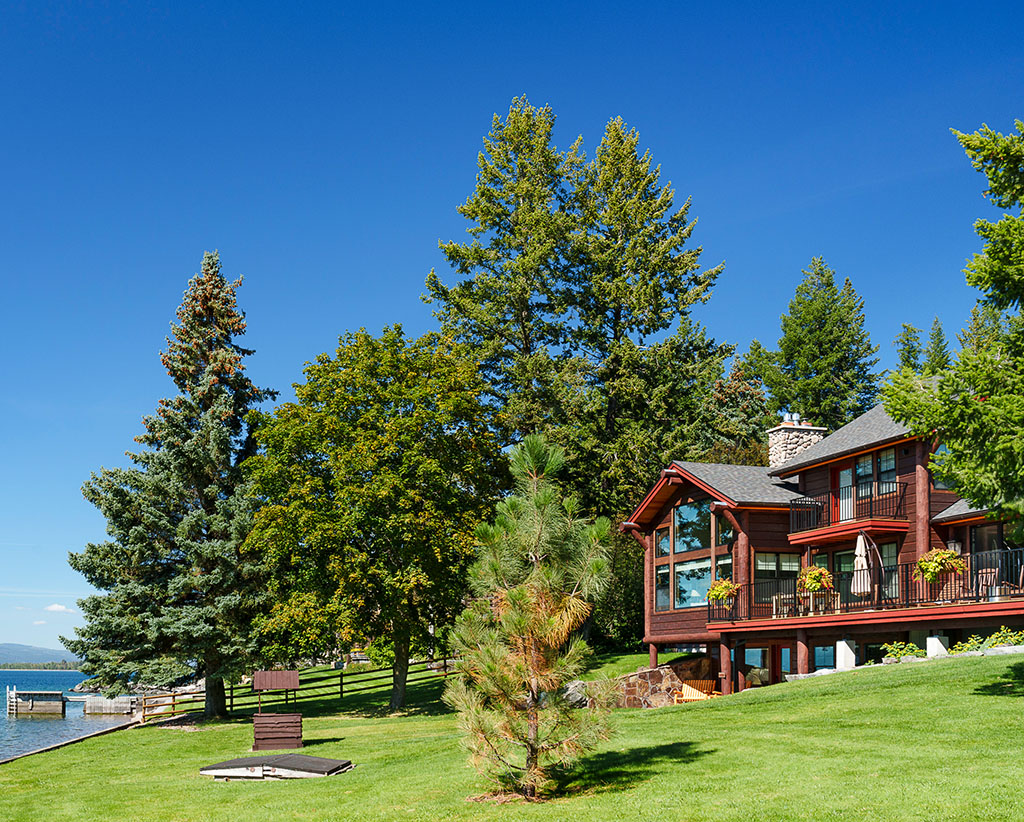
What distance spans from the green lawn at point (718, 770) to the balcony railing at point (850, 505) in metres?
5.87

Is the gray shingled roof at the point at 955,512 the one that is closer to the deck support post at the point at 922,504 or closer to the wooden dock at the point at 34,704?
the deck support post at the point at 922,504

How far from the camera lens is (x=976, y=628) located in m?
24.1

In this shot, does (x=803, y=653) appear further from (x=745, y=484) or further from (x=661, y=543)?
(x=661, y=543)

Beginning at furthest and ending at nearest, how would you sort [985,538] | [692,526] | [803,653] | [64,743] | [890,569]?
[692,526]
[64,743]
[803,653]
[890,569]
[985,538]

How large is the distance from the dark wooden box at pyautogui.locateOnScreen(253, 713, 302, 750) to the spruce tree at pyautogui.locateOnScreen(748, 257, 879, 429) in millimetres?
43434

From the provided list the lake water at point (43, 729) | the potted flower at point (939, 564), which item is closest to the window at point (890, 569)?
the potted flower at point (939, 564)

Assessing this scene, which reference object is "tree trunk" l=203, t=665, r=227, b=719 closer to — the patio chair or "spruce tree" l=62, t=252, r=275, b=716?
"spruce tree" l=62, t=252, r=275, b=716

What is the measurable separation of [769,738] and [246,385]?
84.9 feet

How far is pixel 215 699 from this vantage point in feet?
113

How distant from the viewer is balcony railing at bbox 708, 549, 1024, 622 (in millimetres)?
23719

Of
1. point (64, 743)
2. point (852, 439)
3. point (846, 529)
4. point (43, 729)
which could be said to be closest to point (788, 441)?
point (852, 439)

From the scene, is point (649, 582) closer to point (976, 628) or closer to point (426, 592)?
point (426, 592)

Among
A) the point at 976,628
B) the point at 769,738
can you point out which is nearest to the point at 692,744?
the point at 769,738

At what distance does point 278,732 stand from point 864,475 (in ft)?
59.0
